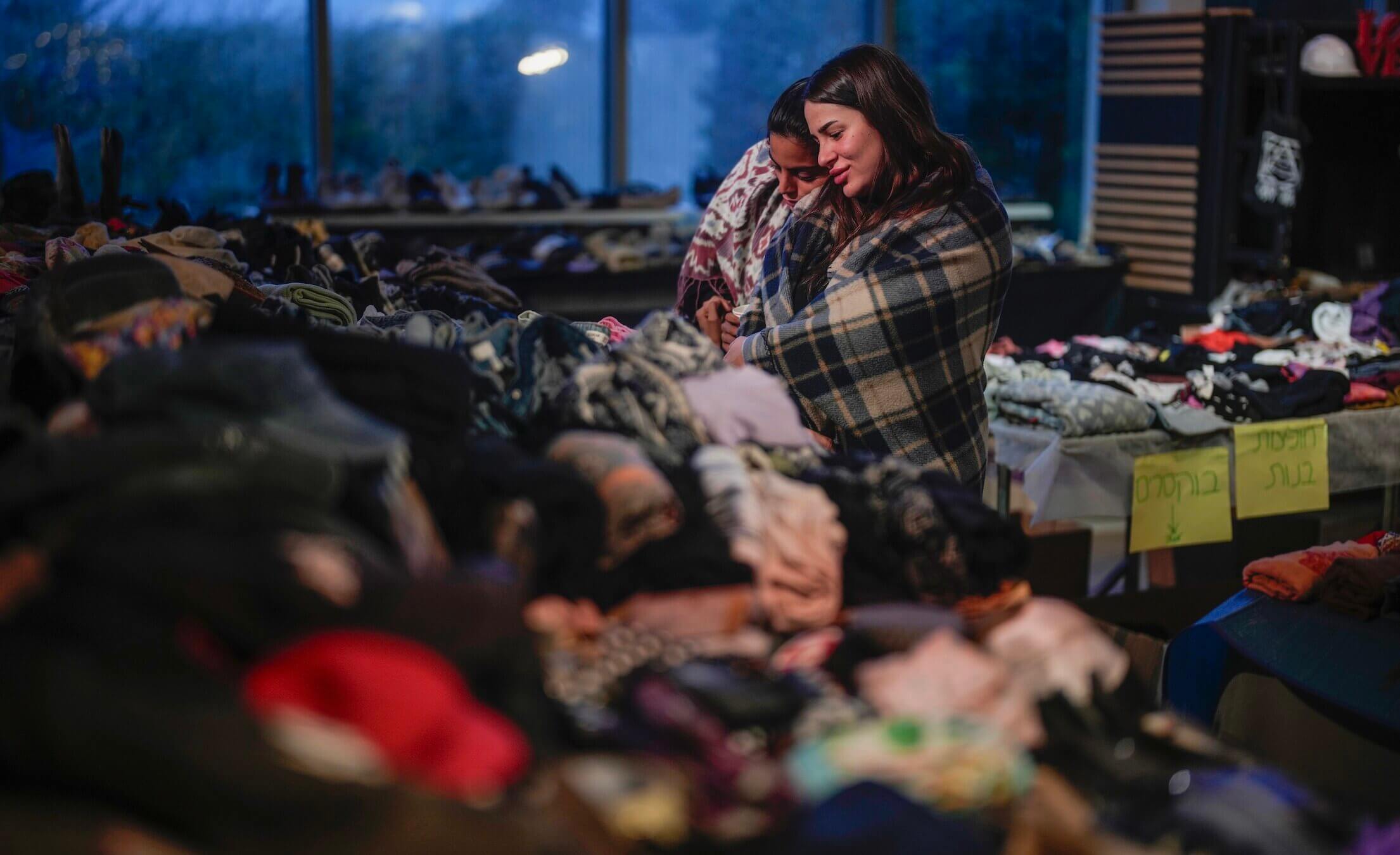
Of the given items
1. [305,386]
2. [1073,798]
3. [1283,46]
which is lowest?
[1073,798]

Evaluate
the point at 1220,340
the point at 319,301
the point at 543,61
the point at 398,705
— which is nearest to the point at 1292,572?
the point at 319,301

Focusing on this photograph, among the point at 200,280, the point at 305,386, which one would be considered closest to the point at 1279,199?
the point at 200,280

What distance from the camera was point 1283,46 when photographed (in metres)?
5.55

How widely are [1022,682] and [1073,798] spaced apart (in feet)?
0.50

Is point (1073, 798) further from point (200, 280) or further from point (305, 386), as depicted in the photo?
point (200, 280)

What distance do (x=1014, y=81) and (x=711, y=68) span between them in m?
1.85

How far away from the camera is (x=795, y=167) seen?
2773mm

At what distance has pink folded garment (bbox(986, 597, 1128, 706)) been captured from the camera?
1147 mm

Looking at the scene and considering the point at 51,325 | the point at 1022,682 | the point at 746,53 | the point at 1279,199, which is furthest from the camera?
the point at 746,53

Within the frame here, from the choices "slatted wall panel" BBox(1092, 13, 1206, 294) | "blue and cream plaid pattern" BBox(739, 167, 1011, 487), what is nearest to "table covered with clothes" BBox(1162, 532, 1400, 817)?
"blue and cream plaid pattern" BBox(739, 167, 1011, 487)

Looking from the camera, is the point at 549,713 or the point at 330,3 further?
the point at 330,3

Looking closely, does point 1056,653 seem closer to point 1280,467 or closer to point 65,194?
point 1280,467

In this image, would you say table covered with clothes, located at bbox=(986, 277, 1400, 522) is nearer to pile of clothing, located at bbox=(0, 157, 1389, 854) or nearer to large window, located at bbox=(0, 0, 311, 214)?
pile of clothing, located at bbox=(0, 157, 1389, 854)

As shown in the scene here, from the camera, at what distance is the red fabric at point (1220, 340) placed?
4.16 metres
